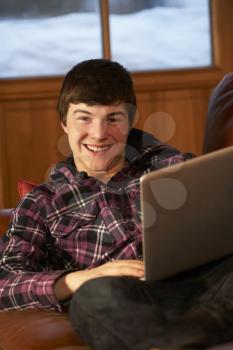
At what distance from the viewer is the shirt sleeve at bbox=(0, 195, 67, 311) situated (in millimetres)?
1571

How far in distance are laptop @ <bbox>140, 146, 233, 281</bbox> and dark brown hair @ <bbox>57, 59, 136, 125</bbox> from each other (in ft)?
1.60

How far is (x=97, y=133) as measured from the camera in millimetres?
1738

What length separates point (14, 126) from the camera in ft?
9.80

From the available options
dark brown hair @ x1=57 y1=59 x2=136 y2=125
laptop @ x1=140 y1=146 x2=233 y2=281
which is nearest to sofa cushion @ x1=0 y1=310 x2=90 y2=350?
laptop @ x1=140 y1=146 x2=233 y2=281

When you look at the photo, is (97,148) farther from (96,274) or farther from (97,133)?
(96,274)

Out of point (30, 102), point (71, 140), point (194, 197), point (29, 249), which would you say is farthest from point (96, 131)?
point (30, 102)

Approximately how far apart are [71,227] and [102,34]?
1530mm

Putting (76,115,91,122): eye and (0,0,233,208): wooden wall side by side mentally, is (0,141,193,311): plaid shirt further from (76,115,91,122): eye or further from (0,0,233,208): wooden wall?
(0,0,233,208): wooden wall

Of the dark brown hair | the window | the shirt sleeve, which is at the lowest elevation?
the shirt sleeve

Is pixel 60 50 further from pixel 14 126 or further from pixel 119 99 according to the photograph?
pixel 119 99

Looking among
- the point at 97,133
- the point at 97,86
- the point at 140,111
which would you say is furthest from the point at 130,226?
the point at 140,111

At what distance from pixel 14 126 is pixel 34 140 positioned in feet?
0.32

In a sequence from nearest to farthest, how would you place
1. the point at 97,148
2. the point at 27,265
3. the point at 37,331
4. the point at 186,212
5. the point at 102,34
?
1. the point at 186,212
2. the point at 37,331
3. the point at 27,265
4. the point at 97,148
5. the point at 102,34

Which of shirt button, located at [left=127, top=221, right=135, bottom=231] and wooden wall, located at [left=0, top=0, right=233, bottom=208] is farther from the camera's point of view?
wooden wall, located at [left=0, top=0, right=233, bottom=208]
